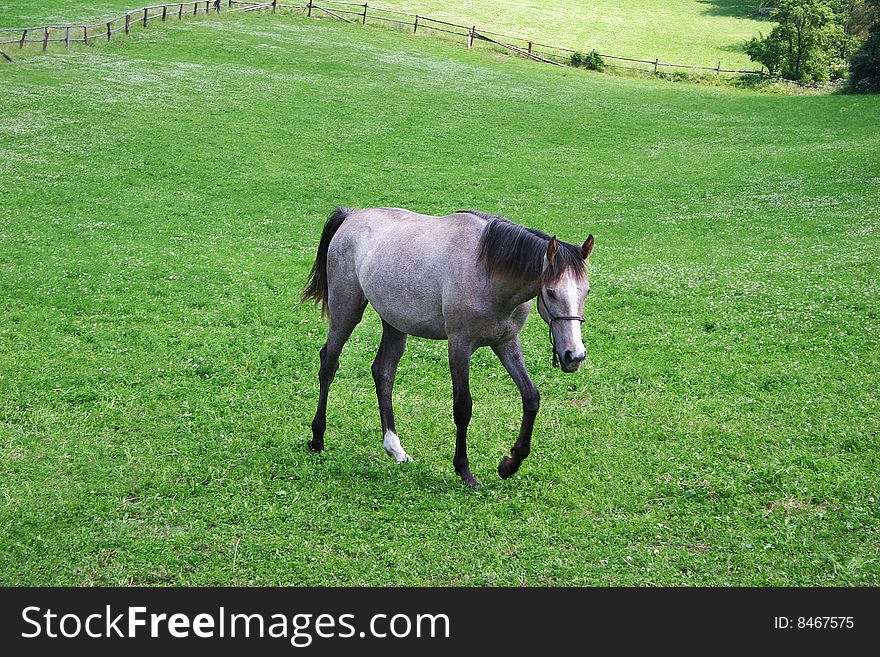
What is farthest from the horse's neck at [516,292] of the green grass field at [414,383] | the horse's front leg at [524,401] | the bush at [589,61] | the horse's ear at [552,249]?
the bush at [589,61]

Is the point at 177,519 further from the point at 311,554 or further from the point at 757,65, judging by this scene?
the point at 757,65

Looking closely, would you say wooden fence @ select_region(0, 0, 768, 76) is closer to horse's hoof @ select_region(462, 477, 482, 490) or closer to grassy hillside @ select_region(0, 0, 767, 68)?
grassy hillside @ select_region(0, 0, 767, 68)

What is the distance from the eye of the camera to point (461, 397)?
8.80 metres

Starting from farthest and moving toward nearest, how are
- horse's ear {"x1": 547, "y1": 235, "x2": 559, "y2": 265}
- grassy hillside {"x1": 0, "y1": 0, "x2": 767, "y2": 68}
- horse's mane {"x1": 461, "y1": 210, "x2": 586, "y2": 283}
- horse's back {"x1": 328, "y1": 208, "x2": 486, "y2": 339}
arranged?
grassy hillside {"x1": 0, "y1": 0, "x2": 767, "y2": 68}
horse's back {"x1": 328, "y1": 208, "x2": 486, "y2": 339}
horse's mane {"x1": 461, "y1": 210, "x2": 586, "y2": 283}
horse's ear {"x1": 547, "y1": 235, "x2": 559, "y2": 265}

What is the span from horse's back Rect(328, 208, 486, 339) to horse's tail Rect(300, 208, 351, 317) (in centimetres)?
72

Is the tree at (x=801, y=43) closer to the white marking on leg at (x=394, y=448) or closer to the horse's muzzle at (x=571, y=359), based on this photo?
the white marking on leg at (x=394, y=448)

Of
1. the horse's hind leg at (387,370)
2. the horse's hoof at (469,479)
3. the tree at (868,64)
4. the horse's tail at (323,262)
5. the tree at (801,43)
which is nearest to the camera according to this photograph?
the horse's hoof at (469,479)

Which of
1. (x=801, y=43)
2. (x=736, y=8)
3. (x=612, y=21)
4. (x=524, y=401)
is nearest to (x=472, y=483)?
(x=524, y=401)

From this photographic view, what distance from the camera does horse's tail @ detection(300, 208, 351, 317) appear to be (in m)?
10.5

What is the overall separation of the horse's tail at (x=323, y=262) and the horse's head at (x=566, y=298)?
3.86 metres

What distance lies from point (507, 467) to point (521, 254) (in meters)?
2.54

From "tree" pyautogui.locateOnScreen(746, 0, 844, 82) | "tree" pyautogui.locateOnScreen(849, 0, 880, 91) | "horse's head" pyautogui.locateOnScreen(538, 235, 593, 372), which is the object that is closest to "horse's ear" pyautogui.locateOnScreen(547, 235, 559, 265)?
"horse's head" pyautogui.locateOnScreen(538, 235, 593, 372)

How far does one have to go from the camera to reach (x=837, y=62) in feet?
204

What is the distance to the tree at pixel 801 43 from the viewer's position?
60.7 metres
